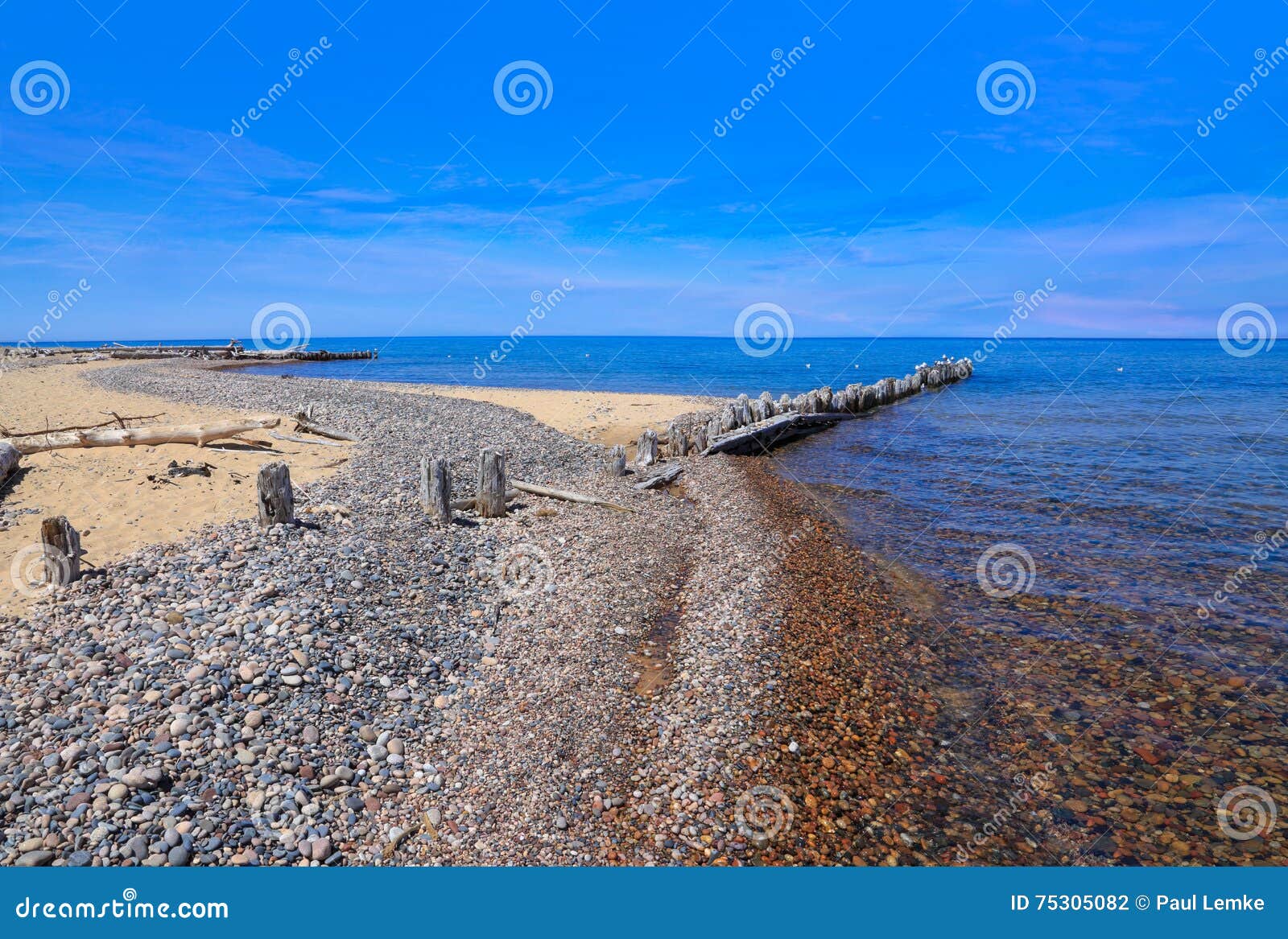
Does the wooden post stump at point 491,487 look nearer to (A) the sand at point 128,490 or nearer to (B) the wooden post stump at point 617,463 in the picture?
(A) the sand at point 128,490

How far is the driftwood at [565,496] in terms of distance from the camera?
1399cm

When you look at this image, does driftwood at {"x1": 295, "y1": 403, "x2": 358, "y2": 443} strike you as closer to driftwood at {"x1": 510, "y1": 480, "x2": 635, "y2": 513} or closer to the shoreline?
driftwood at {"x1": 510, "y1": 480, "x2": 635, "y2": 513}

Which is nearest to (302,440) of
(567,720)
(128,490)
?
(128,490)

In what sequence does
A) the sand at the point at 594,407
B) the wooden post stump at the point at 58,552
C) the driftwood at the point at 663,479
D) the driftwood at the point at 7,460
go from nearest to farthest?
the wooden post stump at the point at 58,552 < the driftwood at the point at 7,460 < the driftwood at the point at 663,479 < the sand at the point at 594,407

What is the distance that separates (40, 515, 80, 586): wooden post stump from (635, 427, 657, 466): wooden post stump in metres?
12.5

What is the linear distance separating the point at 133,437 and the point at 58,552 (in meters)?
8.49

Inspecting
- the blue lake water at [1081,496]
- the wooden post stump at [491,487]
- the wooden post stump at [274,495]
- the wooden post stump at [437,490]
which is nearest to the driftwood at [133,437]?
the wooden post stump at [274,495]

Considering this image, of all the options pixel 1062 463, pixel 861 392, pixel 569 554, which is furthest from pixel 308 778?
pixel 861 392

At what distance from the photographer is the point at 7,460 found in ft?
40.5

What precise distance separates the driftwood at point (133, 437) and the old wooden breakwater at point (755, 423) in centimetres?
1094

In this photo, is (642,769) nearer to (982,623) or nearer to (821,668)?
(821,668)

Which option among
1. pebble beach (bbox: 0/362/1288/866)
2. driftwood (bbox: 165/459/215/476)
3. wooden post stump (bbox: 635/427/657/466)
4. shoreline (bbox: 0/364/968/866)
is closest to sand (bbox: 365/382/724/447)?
wooden post stump (bbox: 635/427/657/466)

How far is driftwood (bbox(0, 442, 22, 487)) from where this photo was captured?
1214 cm

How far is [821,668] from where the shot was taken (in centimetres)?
795
